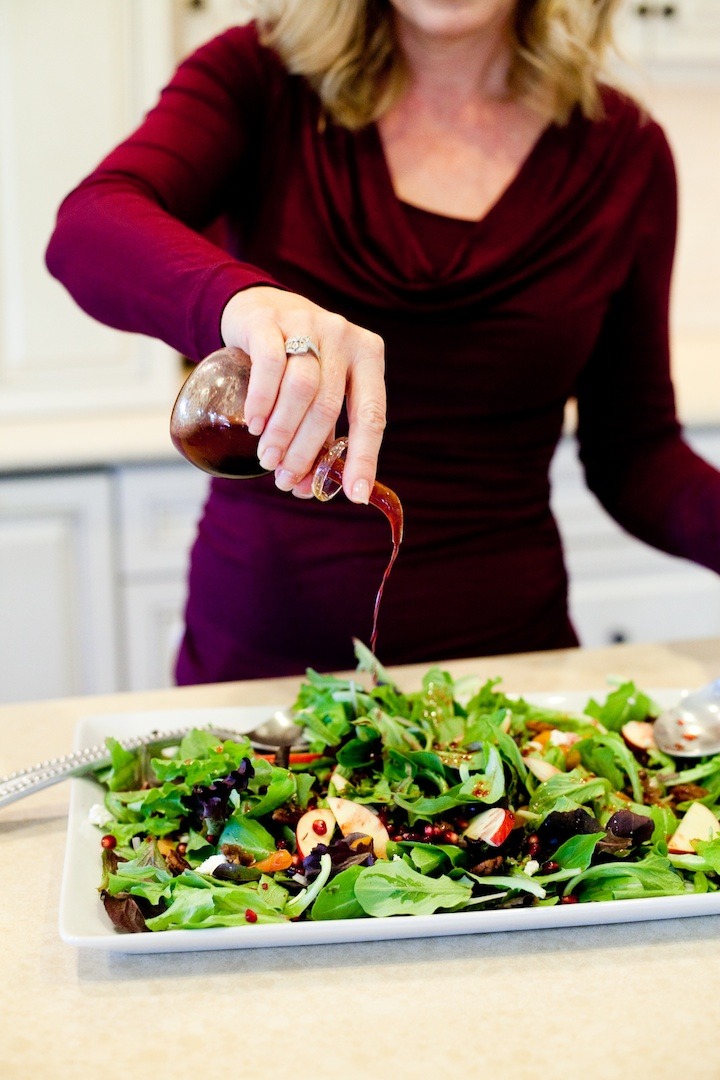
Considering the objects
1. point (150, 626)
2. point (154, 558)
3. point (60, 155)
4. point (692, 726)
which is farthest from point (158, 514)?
point (692, 726)

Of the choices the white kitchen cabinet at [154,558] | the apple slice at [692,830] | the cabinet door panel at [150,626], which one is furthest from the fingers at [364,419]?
the cabinet door panel at [150,626]

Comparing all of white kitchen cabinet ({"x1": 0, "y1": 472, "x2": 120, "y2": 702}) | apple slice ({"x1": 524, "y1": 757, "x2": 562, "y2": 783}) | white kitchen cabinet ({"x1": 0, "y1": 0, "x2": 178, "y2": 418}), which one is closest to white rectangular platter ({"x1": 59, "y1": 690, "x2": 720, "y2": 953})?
apple slice ({"x1": 524, "y1": 757, "x2": 562, "y2": 783})

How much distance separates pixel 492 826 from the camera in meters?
0.77

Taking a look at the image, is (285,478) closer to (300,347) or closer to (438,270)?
(300,347)

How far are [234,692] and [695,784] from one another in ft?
1.53

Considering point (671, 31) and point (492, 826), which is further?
point (671, 31)

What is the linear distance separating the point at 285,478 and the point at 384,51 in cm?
78

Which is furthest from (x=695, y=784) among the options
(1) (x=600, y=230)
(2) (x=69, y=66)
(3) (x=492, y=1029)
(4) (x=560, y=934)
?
(2) (x=69, y=66)

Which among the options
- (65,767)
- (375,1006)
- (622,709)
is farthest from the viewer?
(622,709)

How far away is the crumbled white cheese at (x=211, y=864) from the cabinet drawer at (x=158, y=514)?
1.48m

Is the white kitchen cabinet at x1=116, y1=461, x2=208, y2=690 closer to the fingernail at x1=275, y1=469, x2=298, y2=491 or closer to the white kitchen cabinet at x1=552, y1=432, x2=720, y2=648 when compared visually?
the white kitchen cabinet at x1=552, y1=432, x2=720, y2=648

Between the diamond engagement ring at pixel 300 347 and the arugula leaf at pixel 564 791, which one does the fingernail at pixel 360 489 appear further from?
the arugula leaf at pixel 564 791

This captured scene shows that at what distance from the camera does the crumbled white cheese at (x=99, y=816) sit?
847mm

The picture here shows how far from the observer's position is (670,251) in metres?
1.42
